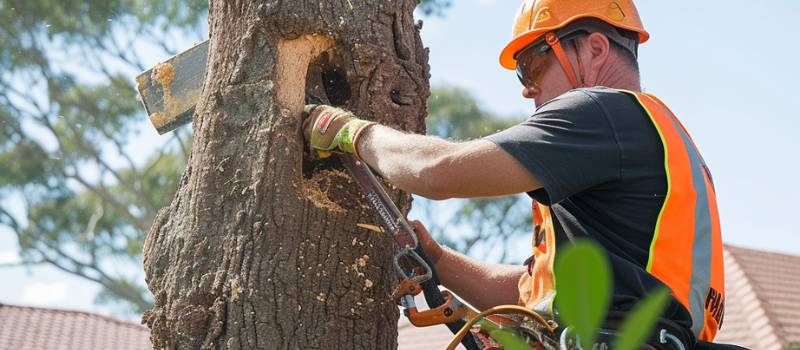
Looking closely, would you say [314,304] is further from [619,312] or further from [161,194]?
[161,194]

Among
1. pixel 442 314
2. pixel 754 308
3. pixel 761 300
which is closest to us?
pixel 442 314

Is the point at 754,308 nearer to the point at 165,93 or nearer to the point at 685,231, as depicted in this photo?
the point at 165,93

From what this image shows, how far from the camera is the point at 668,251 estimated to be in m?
2.55

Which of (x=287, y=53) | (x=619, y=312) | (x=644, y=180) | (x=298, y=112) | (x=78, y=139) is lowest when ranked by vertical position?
(x=619, y=312)

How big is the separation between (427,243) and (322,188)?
1.33 feet

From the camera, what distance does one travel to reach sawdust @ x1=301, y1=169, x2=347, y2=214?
3.08 meters

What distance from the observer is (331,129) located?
2930mm

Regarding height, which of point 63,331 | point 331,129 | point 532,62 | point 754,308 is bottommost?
point 63,331

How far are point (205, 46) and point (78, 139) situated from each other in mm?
15212

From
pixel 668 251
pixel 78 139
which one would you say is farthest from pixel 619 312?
pixel 78 139

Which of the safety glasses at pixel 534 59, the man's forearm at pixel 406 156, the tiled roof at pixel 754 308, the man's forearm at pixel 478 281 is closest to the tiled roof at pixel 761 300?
the tiled roof at pixel 754 308

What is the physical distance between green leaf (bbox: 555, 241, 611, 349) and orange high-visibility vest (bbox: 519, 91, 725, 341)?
178 centimetres

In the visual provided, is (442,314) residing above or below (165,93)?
below

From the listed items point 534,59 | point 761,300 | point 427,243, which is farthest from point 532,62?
point 761,300
